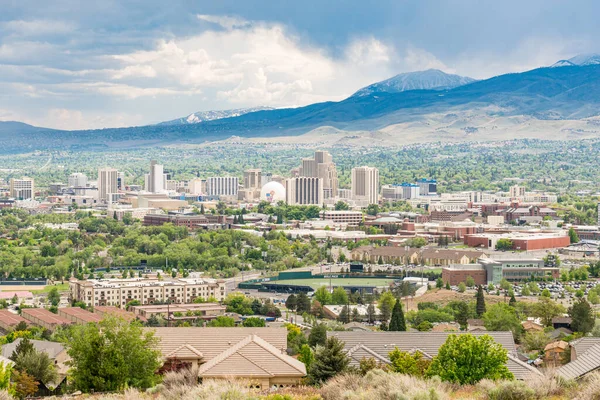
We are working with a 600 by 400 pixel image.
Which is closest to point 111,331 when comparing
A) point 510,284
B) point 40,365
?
point 40,365

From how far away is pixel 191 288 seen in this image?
4319 cm

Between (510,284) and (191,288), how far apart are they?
1236cm

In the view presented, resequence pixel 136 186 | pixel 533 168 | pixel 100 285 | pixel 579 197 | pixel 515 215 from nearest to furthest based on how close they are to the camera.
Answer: pixel 100 285 → pixel 515 215 → pixel 579 197 → pixel 136 186 → pixel 533 168

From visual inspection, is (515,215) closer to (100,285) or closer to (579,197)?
(579,197)

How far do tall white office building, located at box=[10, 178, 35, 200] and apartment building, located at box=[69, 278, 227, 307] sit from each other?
258 ft

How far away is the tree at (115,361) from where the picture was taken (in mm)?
15500

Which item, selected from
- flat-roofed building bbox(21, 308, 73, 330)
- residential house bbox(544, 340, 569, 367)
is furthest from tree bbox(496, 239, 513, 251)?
residential house bbox(544, 340, 569, 367)

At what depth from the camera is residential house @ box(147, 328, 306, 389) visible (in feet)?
47.8

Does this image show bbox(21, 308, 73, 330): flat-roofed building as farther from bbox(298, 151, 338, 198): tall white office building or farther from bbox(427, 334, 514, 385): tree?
bbox(298, 151, 338, 198): tall white office building

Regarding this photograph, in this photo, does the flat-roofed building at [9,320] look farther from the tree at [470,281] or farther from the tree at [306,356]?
the tree at [470,281]

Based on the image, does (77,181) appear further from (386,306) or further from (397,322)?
(397,322)

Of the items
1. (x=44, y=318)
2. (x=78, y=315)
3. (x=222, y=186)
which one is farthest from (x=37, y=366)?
(x=222, y=186)

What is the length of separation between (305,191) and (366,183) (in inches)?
250

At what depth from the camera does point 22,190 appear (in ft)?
404
